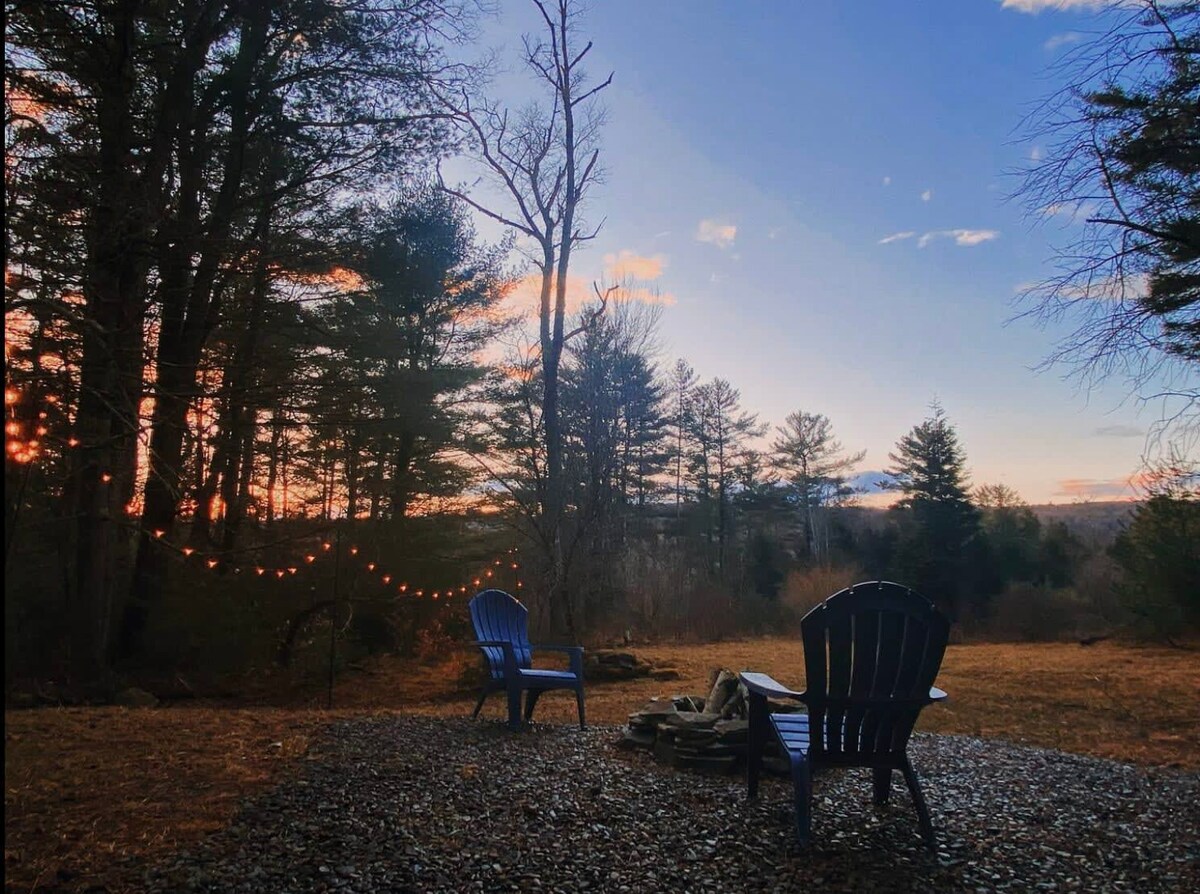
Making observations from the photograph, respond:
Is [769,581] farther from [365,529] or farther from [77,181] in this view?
[77,181]

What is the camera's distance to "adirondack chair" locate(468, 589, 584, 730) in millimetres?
4352

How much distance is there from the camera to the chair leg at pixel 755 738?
9.68ft

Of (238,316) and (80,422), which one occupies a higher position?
(238,316)

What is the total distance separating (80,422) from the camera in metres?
3.79

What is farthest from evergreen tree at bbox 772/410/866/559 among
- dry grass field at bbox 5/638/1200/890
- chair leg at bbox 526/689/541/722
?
chair leg at bbox 526/689/541/722

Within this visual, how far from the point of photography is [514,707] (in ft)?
14.2

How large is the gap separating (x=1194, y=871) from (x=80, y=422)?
16.7 ft

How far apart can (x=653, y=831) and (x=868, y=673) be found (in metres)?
0.98

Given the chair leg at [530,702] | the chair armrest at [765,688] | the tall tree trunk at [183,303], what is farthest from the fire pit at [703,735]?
the tall tree trunk at [183,303]

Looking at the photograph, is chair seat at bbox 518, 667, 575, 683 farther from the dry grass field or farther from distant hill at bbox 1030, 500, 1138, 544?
distant hill at bbox 1030, 500, 1138, 544

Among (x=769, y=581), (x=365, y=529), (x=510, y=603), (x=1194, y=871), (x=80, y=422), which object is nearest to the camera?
(x=1194, y=871)

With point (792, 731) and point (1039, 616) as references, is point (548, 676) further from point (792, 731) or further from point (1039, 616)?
point (1039, 616)

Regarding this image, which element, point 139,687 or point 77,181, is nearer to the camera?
point 77,181

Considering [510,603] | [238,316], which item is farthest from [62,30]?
[510,603]
